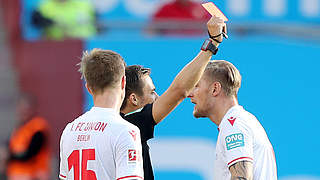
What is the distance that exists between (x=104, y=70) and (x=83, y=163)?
55 cm

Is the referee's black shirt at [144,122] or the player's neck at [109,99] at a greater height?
the referee's black shirt at [144,122]

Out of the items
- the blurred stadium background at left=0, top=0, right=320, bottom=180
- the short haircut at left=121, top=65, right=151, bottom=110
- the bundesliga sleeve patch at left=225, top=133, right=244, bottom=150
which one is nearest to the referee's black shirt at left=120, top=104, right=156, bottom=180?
the short haircut at left=121, top=65, right=151, bottom=110

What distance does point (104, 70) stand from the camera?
436 centimetres

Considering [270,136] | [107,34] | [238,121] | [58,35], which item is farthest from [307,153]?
[238,121]

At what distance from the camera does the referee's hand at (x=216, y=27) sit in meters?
4.73

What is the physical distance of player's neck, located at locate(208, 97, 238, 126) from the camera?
512 centimetres

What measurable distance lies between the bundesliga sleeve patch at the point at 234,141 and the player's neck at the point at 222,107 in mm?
362

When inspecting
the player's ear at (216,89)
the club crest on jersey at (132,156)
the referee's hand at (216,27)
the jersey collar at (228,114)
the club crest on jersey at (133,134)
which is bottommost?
the club crest on jersey at (132,156)

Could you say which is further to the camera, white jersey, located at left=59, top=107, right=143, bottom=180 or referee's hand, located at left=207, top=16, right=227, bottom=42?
referee's hand, located at left=207, top=16, right=227, bottom=42

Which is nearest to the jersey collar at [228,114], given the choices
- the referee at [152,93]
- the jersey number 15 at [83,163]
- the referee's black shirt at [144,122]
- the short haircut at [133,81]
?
the referee at [152,93]

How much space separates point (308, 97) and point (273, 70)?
0.54 m

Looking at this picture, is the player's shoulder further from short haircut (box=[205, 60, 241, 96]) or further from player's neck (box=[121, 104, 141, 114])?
player's neck (box=[121, 104, 141, 114])

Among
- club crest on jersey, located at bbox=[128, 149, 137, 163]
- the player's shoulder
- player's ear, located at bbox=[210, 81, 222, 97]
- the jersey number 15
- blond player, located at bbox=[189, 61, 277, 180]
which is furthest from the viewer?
player's ear, located at bbox=[210, 81, 222, 97]

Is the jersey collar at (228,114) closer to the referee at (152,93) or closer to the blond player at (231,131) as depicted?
the blond player at (231,131)
